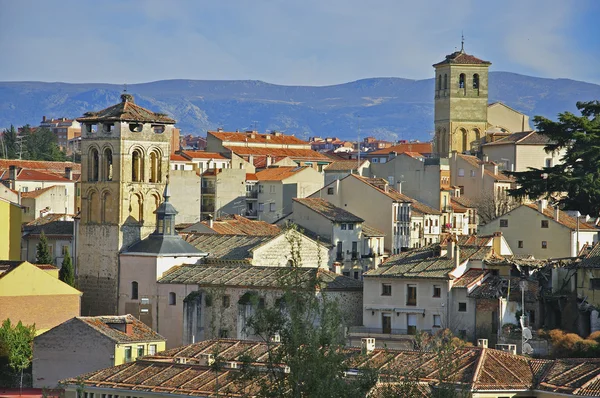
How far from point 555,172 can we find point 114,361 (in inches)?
936

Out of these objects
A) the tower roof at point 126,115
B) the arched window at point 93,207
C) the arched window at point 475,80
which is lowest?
the arched window at point 93,207

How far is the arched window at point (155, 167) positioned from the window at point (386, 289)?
18.0 metres

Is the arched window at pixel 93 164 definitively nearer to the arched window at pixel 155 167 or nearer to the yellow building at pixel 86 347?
the arched window at pixel 155 167

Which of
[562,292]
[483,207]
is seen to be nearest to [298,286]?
[562,292]

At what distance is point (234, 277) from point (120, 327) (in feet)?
25.7

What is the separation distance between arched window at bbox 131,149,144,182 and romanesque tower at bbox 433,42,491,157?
43.6 m

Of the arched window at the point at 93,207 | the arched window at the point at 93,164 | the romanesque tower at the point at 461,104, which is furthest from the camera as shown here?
the romanesque tower at the point at 461,104

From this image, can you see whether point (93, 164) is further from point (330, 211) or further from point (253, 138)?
point (253, 138)

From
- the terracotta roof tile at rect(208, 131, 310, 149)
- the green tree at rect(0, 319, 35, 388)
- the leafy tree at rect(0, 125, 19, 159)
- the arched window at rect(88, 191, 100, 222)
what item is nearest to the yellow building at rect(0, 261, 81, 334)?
the green tree at rect(0, 319, 35, 388)

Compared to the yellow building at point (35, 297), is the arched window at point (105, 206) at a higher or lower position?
higher

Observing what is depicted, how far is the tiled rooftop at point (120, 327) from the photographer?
193 ft

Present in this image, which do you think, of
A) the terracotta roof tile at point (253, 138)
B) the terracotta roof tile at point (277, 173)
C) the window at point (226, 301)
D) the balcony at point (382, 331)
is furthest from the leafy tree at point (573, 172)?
the terracotta roof tile at point (253, 138)

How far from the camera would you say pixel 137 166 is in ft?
255

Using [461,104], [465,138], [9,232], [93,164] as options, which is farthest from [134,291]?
[461,104]
